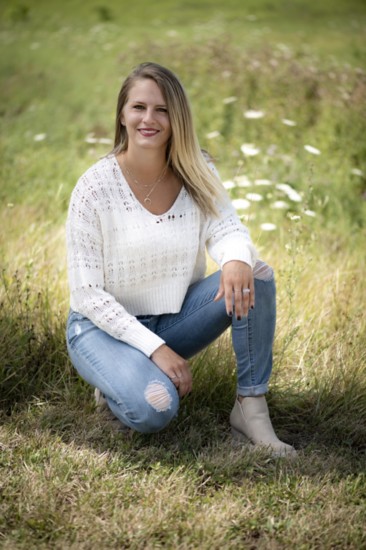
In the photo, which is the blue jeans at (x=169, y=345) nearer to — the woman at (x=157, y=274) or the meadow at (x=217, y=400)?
the woman at (x=157, y=274)

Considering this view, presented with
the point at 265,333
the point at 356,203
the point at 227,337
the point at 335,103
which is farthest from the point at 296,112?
the point at 265,333

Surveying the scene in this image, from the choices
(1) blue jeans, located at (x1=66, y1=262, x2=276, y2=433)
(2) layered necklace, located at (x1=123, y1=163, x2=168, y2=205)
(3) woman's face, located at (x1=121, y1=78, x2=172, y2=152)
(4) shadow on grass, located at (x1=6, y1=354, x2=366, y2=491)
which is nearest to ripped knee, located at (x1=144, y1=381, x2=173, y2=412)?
(1) blue jeans, located at (x1=66, y1=262, x2=276, y2=433)

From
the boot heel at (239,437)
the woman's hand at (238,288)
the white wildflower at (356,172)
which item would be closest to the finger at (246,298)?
the woman's hand at (238,288)

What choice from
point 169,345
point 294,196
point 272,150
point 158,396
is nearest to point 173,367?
point 158,396

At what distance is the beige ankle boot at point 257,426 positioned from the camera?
8.11ft

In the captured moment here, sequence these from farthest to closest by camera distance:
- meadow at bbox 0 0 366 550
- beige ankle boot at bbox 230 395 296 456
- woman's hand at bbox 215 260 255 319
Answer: beige ankle boot at bbox 230 395 296 456, woman's hand at bbox 215 260 255 319, meadow at bbox 0 0 366 550

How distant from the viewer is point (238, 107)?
7250 mm

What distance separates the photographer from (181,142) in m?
2.50

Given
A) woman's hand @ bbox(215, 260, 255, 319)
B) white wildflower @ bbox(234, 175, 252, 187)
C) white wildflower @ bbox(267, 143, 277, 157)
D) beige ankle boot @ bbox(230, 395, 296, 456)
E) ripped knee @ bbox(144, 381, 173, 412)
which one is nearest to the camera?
ripped knee @ bbox(144, 381, 173, 412)

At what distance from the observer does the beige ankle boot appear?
2.47 metres

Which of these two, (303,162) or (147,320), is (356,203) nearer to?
(303,162)

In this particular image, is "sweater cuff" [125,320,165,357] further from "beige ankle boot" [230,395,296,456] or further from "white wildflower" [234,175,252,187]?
"white wildflower" [234,175,252,187]

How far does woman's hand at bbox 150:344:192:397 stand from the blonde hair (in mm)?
601

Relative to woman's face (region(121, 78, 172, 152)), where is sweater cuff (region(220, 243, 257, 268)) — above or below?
below
